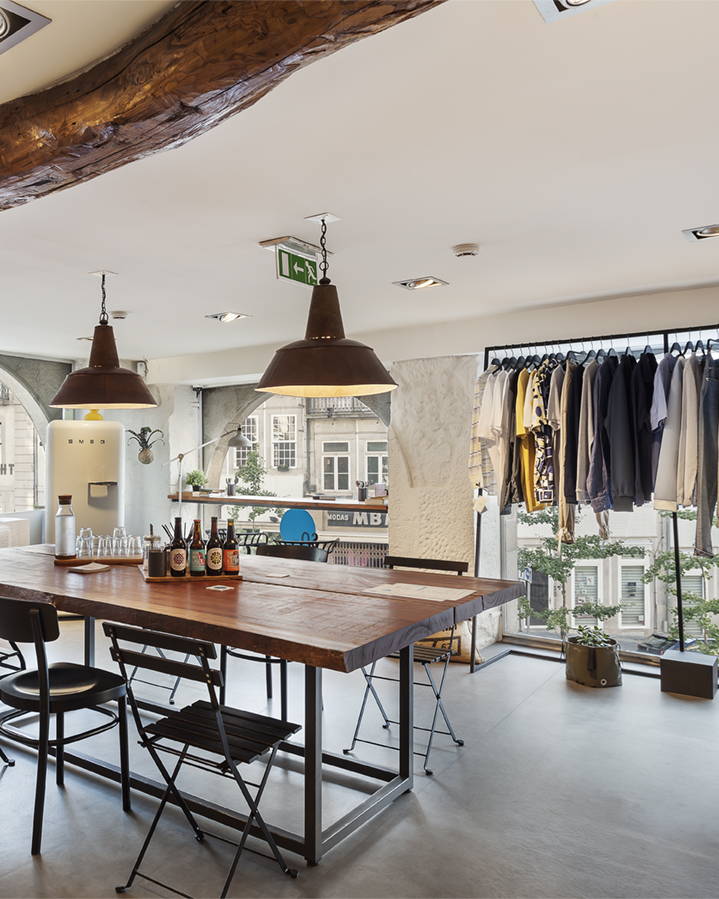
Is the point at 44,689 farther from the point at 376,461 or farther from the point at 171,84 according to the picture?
the point at 376,461

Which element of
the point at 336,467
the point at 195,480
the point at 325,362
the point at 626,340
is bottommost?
the point at 195,480

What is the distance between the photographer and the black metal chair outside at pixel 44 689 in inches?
105

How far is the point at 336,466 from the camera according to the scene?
1191 centimetres

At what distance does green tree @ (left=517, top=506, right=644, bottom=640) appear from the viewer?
5301 millimetres

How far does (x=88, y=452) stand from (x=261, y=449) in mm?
5499

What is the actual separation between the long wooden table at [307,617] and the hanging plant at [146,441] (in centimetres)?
361

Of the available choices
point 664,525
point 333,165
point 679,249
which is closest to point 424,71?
point 333,165

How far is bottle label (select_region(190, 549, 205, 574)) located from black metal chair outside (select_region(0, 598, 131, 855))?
0.67m

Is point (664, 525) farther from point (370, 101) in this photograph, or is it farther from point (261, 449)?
point (261, 449)

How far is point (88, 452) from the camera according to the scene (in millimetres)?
6812

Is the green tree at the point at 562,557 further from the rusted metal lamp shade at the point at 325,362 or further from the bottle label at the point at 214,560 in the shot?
the rusted metal lamp shade at the point at 325,362

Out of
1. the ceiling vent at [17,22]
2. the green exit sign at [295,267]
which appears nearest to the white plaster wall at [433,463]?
the green exit sign at [295,267]

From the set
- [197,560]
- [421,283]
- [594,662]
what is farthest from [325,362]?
[594,662]

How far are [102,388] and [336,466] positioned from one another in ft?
27.7
